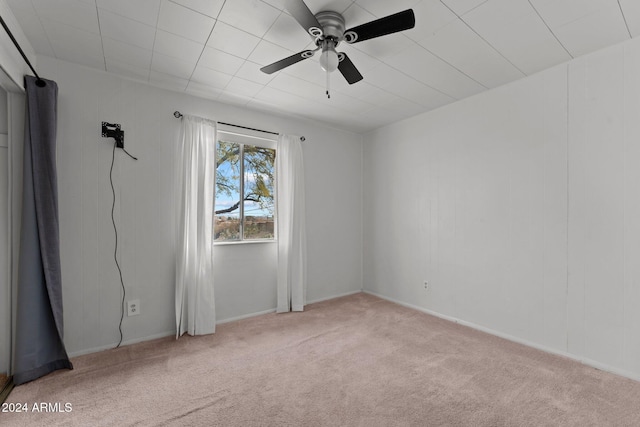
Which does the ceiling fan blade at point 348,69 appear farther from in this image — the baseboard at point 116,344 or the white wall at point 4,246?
the baseboard at point 116,344

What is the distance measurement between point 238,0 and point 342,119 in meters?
2.21

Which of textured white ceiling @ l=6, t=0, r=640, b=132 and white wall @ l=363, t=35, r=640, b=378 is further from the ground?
textured white ceiling @ l=6, t=0, r=640, b=132

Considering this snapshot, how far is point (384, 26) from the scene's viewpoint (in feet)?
5.11

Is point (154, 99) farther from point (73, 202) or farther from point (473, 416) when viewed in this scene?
point (473, 416)

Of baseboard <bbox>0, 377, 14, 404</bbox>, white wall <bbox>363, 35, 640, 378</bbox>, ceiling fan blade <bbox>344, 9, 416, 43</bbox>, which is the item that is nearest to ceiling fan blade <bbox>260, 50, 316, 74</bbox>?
ceiling fan blade <bbox>344, 9, 416, 43</bbox>

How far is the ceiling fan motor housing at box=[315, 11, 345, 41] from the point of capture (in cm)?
173

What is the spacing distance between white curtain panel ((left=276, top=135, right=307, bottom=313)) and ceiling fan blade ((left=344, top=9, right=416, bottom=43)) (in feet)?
6.29

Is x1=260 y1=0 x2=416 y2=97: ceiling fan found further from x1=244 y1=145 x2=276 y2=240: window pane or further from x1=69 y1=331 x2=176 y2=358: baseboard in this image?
x1=69 y1=331 x2=176 y2=358: baseboard

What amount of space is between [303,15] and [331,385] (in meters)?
2.29

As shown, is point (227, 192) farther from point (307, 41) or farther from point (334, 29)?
point (334, 29)

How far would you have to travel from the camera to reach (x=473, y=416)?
1.67 m

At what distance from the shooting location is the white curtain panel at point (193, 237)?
2.79 m

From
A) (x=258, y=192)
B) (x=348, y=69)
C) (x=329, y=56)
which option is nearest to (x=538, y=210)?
(x=348, y=69)

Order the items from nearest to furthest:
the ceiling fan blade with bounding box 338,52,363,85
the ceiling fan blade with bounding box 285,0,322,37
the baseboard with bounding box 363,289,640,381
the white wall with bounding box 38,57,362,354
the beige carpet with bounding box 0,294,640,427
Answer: the ceiling fan blade with bounding box 285,0,322,37, the beige carpet with bounding box 0,294,640,427, the ceiling fan blade with bounding box 338,52,363,85, the baseboard with bounding box 363,289,640,381, the white wall with bounding box 38,57,362,354
